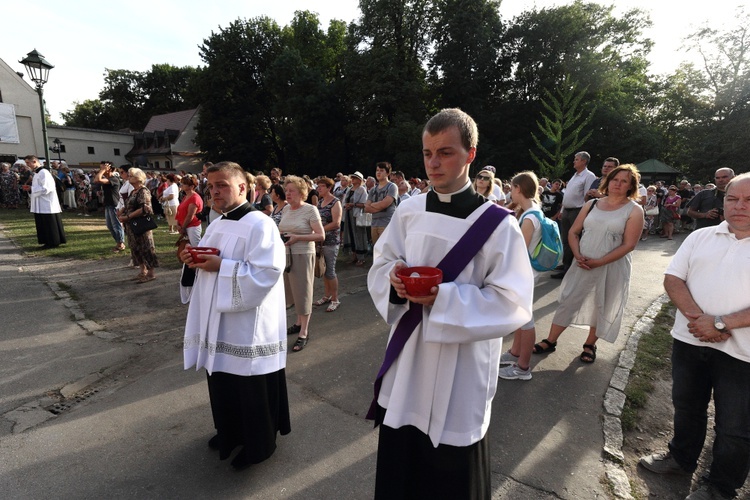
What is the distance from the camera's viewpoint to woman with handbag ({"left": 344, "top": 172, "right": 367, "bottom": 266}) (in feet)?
29.2

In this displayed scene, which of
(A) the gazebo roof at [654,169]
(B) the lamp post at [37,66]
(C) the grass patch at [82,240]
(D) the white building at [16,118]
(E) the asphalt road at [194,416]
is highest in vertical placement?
(D) the white building at [16,118]

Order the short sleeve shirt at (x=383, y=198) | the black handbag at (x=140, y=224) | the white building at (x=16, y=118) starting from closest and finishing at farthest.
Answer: the black handbag at (x=140, y=224) → the short sleeve shirt at (x=383, y=198) → the white building at (x=16, y=118)

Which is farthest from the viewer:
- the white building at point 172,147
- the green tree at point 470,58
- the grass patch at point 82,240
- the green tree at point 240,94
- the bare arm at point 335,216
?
the white building at point 172,147

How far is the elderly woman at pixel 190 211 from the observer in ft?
23.3

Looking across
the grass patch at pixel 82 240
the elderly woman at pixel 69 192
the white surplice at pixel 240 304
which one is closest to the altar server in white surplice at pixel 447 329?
the white surplice at pixel 240 304

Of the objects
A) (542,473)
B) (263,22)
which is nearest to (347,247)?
(542,473)

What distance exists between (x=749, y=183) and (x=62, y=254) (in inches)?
492

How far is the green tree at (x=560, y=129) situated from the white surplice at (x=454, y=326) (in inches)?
1102

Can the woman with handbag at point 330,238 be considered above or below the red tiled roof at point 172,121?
below


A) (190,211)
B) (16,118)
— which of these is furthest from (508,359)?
(16,118)

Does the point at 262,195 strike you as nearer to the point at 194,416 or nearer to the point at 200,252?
the point at 194,416

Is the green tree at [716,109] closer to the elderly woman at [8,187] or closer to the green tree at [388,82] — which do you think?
the green tree at [388,82]

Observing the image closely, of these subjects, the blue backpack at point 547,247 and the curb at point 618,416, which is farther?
the blue backpack at point 547,247

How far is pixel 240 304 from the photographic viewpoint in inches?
105
